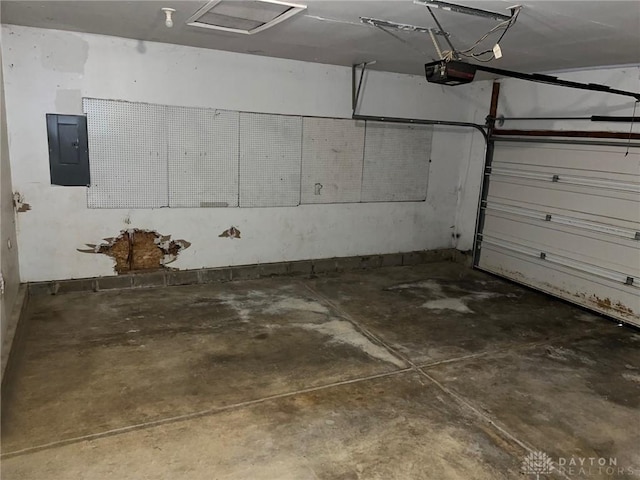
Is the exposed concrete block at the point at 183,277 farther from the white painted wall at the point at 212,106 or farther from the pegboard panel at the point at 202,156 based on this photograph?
the pegboard panel at the point at 202,156

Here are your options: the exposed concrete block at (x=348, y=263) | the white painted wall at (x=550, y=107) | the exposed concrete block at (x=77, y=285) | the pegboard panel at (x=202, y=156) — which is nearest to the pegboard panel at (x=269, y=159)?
the pegboard panel at (x=202, y=156)

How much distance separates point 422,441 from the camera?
8.55ft

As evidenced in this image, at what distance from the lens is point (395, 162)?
6.09 metres

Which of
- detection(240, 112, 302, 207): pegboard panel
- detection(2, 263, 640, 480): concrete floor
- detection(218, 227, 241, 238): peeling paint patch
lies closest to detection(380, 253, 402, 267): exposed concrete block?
detection(2, 263, 640, 480): concrete floor

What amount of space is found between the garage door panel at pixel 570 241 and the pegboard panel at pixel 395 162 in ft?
3.67

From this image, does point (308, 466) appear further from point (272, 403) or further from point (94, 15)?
point (94, 15)

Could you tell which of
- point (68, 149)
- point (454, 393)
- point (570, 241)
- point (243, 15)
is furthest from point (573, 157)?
point (68, 149)

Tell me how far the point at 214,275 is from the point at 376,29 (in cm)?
316

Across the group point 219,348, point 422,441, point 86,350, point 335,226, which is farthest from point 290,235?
point 422,441

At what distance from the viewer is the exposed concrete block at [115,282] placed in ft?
15.8

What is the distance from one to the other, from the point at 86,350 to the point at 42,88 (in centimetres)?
253

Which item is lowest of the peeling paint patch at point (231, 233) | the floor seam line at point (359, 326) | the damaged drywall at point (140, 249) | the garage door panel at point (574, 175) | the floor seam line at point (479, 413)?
the floor seam line at point (479, 413)

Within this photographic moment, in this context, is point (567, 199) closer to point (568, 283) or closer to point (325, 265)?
point (568, 283)

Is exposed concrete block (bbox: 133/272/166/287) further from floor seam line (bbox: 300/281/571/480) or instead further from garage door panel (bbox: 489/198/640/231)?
garage door panel (bbox: 489/198/640/231)
